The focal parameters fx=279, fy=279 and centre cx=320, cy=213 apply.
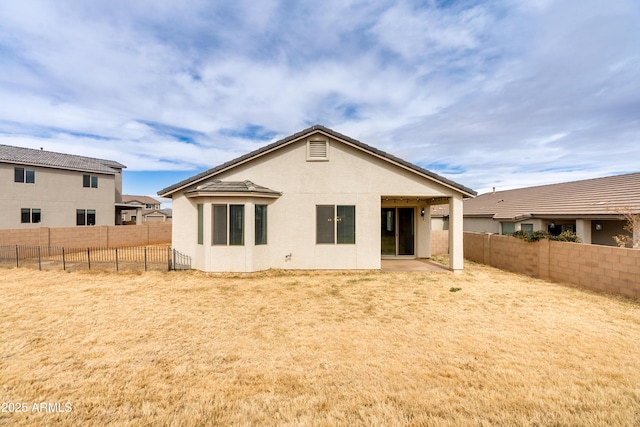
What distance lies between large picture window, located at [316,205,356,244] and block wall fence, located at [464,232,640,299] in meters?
7.22

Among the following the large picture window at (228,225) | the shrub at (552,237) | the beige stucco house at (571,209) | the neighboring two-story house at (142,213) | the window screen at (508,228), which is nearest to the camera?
the shrub at (552,237)

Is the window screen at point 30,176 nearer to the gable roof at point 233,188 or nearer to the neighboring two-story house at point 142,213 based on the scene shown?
the neighboring two-story house at point 142,213

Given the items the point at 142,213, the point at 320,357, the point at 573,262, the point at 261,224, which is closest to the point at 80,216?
the point at 261,224

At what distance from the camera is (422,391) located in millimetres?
3678

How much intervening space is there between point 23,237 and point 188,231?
1236 cm

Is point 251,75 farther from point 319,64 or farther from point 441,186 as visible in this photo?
point 441,186

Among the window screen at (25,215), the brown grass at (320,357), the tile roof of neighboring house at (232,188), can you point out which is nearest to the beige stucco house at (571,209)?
the brown grass at (320,357)

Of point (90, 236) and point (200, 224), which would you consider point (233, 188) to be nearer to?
point (200, 224)

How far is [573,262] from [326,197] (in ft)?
30.0

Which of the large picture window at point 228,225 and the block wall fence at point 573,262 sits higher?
the large picture window at point 228,225

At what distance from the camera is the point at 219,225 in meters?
11.3

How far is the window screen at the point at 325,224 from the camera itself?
12.1 metres

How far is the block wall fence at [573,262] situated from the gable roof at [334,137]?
328 cm

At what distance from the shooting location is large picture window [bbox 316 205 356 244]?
39.6ft
